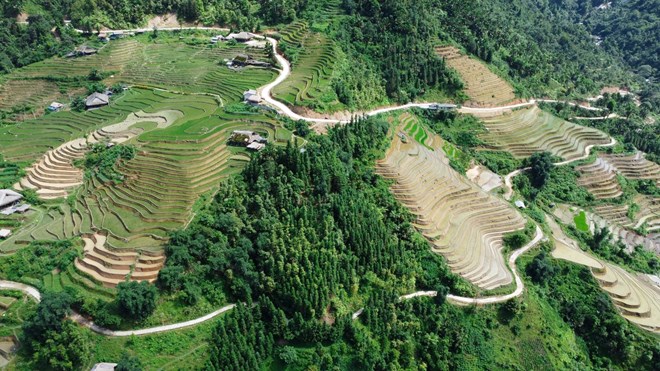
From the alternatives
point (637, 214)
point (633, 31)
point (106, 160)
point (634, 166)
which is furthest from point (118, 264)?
point (633, 31)

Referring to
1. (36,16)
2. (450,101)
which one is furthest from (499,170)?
(36,16)

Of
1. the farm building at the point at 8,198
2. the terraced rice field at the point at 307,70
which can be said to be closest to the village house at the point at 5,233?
the farm building at the point at 8,198

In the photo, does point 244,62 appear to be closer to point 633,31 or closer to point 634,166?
point 634,166

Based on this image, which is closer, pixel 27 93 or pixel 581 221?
pixel 581 221

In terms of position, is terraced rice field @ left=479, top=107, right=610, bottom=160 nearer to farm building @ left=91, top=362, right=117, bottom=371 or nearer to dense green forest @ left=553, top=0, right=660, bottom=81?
farm building @ left=91, top=362, right=117, bottom=371

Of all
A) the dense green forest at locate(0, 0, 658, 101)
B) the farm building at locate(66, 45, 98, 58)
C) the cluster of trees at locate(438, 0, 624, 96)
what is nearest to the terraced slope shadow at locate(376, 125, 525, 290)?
the dense green forest at locate(0, 0, 658, 101)
